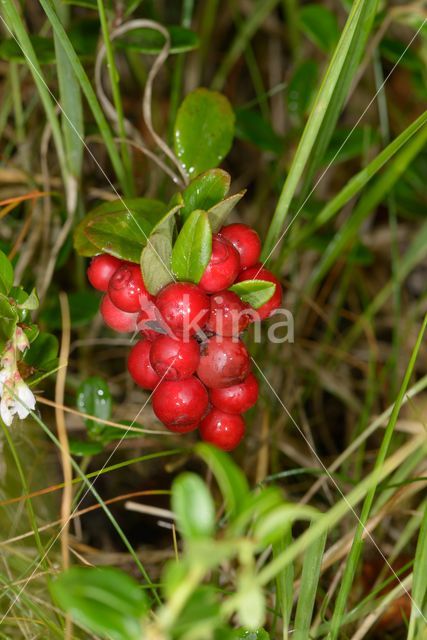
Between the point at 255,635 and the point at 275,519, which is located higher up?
the point at 275,519

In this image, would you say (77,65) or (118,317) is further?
(77,65)

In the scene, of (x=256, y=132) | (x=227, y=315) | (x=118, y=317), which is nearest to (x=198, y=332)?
(x=227, y=315)

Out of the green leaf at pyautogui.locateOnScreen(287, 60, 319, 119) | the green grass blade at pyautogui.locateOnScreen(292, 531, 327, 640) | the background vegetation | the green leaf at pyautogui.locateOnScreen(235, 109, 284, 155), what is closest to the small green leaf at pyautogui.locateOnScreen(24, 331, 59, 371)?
the background vegetation

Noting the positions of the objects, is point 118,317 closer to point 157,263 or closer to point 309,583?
point 157,263

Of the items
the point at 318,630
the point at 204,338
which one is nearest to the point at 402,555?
the point at 318,630

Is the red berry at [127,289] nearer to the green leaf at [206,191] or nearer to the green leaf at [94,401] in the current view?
the green leaf at [206,191]

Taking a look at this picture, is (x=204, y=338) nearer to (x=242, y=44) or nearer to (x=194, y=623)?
(x=194, y=623)
